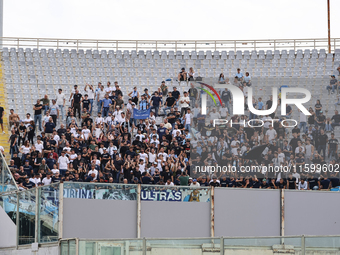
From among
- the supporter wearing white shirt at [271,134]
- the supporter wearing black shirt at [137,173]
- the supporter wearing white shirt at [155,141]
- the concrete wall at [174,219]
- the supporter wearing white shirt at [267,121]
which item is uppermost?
the supporter wearing white shirt at [267,121]

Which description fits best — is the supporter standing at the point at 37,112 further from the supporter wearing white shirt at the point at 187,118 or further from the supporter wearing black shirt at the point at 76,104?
the supporter wearing white shirt at the point at 187,118

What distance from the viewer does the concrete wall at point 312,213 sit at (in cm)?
1489

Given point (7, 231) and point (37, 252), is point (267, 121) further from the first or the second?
point (37, 252)

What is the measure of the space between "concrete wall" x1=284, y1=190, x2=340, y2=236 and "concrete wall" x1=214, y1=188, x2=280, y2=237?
0.28 meters

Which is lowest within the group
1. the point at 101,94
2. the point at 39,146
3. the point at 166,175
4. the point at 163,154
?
the point at 166,175

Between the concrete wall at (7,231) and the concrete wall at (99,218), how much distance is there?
140cm

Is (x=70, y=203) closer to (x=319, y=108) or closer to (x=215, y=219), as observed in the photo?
(x=215, y=219)

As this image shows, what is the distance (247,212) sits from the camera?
14891 mm

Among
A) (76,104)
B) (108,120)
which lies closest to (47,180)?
(108,120)

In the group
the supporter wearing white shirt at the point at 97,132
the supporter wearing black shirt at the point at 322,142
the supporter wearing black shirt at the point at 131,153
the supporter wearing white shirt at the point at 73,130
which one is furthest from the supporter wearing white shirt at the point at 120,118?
the supporter wearing black shirt at the point at 322,142

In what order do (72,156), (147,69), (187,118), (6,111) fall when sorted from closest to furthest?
(72,156) < (187,118) < (6,111) < (147,69)

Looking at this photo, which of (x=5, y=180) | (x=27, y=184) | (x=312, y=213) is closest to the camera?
(x=5, y=180)

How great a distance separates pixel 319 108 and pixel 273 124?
1.75 meters

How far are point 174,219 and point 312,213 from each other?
327 cm
